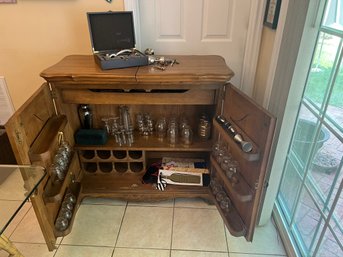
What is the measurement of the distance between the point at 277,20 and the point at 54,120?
1244mm

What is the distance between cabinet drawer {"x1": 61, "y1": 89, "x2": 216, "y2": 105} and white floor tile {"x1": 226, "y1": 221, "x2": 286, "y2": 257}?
83 centimetres

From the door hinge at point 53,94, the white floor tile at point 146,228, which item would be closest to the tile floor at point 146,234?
→ the white floor tile at point 146,228

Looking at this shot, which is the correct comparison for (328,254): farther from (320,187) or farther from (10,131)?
(10,131)

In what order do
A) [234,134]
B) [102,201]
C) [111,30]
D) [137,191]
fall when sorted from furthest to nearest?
1. [102,201]
2. [137,191]
3. [111,30]
4. [234,134]

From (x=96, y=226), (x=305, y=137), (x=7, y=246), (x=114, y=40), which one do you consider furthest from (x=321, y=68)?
(x=7, y=246)

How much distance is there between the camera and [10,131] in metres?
0.96

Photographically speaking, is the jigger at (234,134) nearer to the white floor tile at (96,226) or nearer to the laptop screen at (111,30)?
the laptop screen at (111,30)

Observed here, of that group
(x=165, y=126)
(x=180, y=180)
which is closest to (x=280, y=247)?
(x=180, y=180)

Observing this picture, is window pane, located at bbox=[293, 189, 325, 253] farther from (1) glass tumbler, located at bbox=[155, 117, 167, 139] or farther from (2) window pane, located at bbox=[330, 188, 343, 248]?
(1) glass tumbler, located at bbox=[155, 117, 167, 139]

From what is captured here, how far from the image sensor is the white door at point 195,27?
1.53 metres

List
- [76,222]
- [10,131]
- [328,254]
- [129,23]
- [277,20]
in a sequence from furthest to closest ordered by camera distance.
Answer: [76,222], [129,23], [277,20], [328,254], [10,131]

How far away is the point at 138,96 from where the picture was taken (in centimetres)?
141

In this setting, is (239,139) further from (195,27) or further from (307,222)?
(195,27)

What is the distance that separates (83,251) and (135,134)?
76 centimetres
